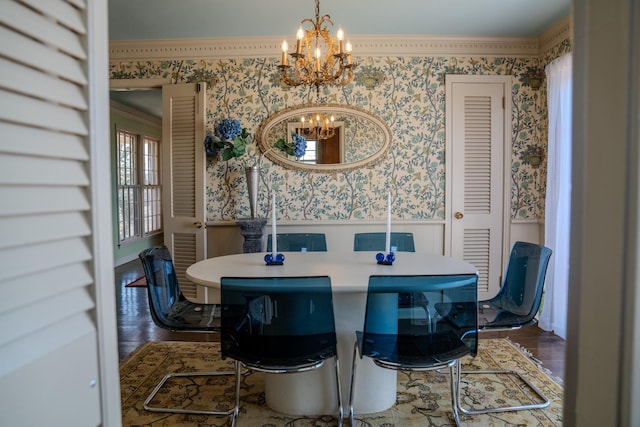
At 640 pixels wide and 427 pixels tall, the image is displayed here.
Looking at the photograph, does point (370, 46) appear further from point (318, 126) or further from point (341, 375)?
point (341, 375)

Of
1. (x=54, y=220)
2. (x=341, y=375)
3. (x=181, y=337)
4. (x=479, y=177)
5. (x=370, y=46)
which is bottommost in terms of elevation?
(x=181, y=337)

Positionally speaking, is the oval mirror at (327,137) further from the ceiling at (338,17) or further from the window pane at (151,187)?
the window pane at (151,187)

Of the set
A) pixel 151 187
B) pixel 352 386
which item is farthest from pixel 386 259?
pixel 151 187

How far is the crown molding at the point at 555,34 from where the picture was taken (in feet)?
10.9

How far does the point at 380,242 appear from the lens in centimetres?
303

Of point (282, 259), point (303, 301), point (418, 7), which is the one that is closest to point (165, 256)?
point (282, 259)

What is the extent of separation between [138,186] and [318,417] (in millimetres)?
6163

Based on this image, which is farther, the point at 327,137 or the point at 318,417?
the point at 327,137

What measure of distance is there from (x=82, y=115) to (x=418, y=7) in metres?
3.18

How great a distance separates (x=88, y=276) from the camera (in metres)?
0.56

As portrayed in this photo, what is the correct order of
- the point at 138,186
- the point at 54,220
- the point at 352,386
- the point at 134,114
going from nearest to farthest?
the point at 54,220 < the point at 352,386 < the point at 134,114 < the point at 138,186

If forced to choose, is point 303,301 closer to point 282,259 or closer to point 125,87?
point 282,259

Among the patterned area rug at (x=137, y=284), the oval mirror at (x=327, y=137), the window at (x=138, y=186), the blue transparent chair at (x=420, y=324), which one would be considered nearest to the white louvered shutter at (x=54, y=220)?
the blue transparent chair at (x=420, y=324)

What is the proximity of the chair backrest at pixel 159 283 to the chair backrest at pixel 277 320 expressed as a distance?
Answer: 601 mm
